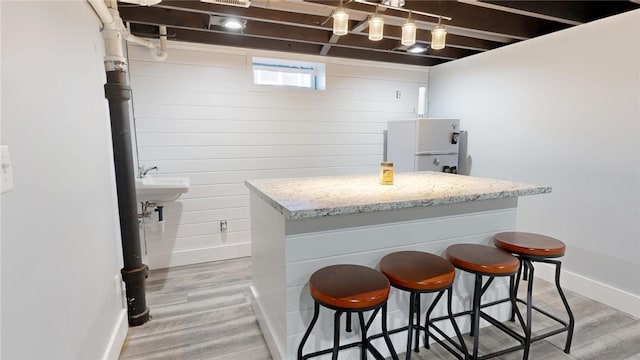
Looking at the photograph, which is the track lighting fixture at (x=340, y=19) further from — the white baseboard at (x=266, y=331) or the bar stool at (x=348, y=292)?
the white baseboard at (x=266, y=331)

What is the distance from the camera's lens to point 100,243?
1.87m

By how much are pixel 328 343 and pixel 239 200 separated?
2.20 metres

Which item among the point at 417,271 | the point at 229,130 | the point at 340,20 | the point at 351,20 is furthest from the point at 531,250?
the point at 229,130

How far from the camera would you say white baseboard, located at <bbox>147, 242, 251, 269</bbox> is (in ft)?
11.2

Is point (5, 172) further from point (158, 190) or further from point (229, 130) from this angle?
point (229, 130)

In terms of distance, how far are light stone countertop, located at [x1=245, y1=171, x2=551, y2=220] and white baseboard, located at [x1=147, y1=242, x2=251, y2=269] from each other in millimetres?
1670

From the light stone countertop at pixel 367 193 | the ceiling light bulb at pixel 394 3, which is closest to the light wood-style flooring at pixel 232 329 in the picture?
the light stone countertop at pixel 367 193

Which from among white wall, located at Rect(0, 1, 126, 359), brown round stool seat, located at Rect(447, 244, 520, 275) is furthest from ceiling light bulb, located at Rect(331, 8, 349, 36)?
brown round stool seat, located at Rect(447, 244, 520, 275)

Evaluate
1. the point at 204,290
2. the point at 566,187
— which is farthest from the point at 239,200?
the point at 566,187

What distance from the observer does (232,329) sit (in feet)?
7.70

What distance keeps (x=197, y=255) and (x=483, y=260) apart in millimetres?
2882

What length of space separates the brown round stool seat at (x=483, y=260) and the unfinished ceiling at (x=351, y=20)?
5.45ft

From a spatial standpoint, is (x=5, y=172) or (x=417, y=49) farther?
(x=417, y=49)

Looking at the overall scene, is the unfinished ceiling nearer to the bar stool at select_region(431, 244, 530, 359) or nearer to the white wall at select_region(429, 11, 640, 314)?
the white wall at select_region(429, 11, 640, 314)
